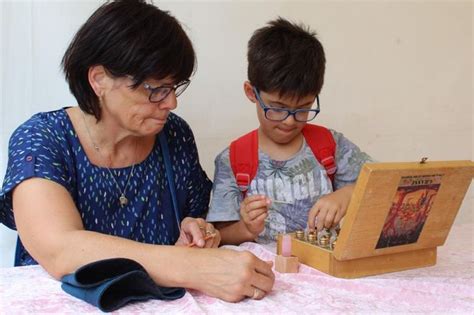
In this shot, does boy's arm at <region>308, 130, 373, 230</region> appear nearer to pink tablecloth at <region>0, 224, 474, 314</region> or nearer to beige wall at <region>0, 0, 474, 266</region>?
pink tablecloth at <region>0, 224, 474, 314</region>

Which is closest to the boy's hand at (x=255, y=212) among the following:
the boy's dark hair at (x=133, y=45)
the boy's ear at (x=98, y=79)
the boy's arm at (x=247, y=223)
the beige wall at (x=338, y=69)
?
the boy's arm at (x=247, y=223)

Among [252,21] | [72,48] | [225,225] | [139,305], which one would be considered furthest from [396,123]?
Answer: [139,305]

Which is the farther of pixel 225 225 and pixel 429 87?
pixel 429 87

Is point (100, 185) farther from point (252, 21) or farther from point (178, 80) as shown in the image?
point (252, 21)

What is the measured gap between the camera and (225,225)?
63.2 inches

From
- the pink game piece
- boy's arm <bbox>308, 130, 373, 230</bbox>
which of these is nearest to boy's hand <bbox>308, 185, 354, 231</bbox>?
boy's arm <bbox>308, 130, 373, 230</bbox>

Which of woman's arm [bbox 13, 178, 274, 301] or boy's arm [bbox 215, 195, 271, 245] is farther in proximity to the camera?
boy's arm [bbox 215, 195, 271, 245]

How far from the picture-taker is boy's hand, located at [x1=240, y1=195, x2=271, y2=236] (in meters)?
1.38

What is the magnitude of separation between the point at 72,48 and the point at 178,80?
265mm

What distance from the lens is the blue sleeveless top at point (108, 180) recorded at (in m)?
1.28

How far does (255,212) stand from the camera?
4.59ft

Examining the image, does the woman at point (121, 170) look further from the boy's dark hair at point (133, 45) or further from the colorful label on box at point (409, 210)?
the colorful label on box at point (409, 210)

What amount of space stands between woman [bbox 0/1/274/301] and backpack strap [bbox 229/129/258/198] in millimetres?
111

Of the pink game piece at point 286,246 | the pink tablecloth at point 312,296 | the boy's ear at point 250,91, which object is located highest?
the boy's ear at point 250,91
